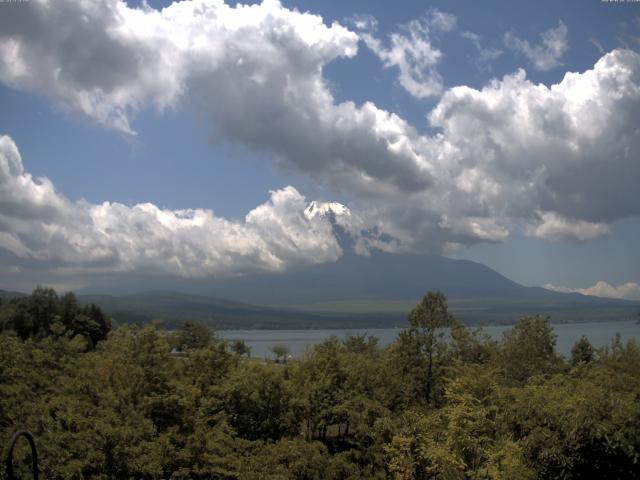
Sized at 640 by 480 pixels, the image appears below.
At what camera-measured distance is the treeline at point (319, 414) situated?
19336 millimetres

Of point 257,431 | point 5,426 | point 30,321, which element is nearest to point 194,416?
point 257,431

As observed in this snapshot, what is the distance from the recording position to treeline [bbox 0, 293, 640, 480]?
19336mm

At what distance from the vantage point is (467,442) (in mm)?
23422

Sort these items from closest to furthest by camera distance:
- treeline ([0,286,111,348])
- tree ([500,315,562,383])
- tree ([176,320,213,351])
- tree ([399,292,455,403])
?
tree ([399,292,455,403]) → tree ([500,315,562,383]) → tree ([176,320,213,351]) → treeline ([0,286,111,348])

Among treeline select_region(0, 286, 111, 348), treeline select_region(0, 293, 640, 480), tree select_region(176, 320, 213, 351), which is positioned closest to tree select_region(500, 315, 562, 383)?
treeline select_region(0, 293, 640, 480)

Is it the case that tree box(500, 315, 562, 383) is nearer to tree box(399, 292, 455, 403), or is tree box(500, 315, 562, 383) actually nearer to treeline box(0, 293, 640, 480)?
treeline box(0, 293, 640, 480)

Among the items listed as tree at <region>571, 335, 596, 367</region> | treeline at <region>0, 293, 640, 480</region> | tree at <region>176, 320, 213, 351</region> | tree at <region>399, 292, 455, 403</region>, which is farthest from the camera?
tree at <region>176, 320, 213, 351</region>

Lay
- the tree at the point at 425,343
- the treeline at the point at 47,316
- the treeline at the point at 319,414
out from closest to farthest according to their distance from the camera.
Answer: the treeline at the point at 319,414 < the tree at the point at 425,343 < the treeline at the point at 47,316

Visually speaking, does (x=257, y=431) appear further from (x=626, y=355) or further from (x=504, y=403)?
(x=626, y=355)

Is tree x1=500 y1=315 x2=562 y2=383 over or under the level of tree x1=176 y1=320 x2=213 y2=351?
over

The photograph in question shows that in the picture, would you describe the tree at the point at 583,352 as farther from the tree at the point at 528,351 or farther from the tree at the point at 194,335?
the tree at the point at 194,335

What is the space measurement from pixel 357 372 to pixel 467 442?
584 inches

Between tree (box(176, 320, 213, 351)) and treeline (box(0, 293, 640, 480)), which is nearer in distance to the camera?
treeline (box(0, 293, 640, 480))

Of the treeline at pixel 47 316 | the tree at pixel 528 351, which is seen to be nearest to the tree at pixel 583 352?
the tree at pixel 528 351
